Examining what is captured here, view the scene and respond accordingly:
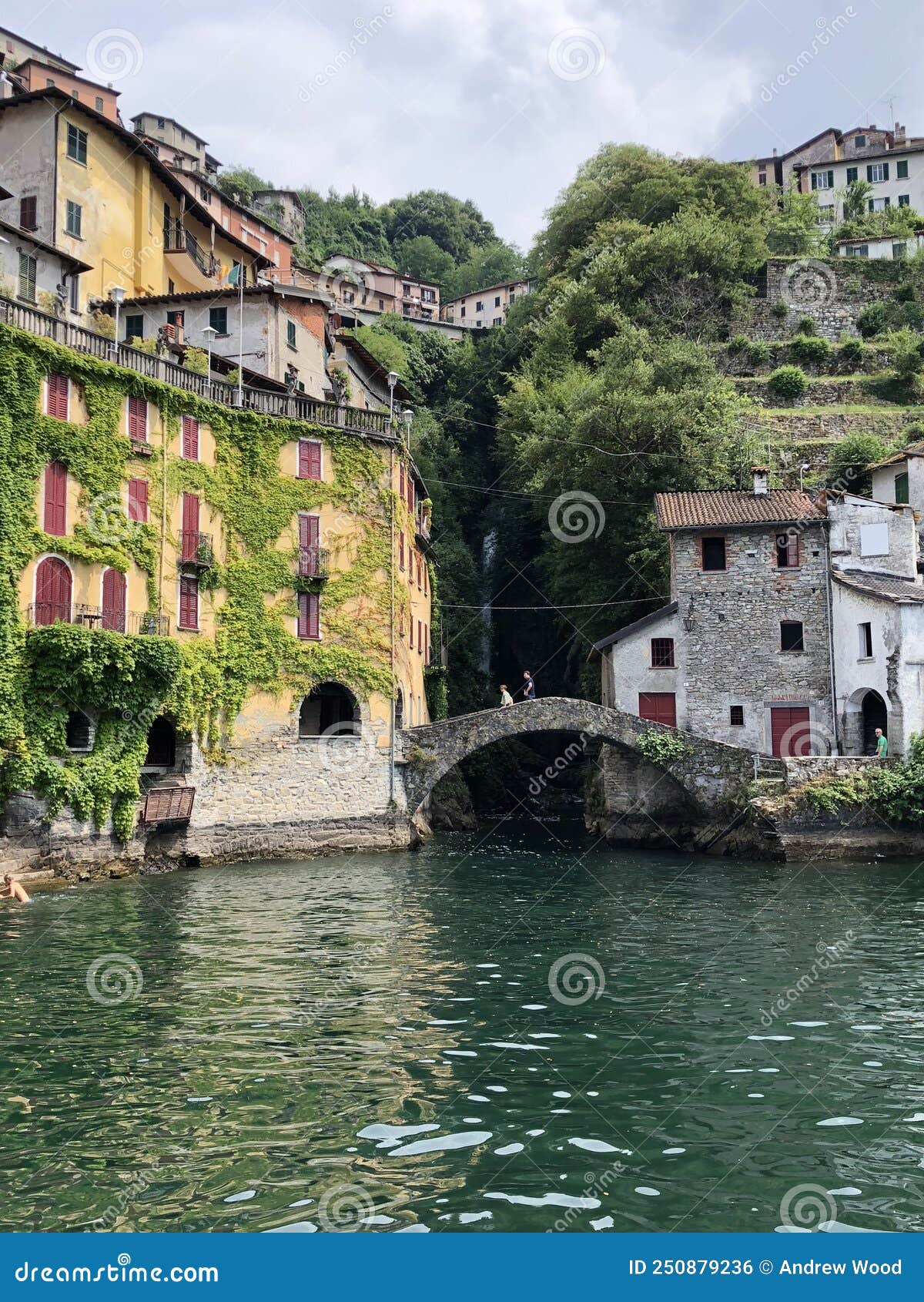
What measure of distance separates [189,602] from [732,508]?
62.5 ft

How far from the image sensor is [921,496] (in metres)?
43.3

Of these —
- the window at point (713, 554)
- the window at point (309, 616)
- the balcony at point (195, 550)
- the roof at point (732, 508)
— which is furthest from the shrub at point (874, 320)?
the balcony at point (195, 550)

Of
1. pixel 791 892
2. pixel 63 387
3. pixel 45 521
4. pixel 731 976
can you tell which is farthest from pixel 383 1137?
pixel 63 387

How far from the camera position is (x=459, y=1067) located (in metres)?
12.1

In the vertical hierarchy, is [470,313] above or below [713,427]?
above

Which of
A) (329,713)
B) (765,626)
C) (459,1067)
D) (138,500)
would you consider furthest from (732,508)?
(459,1067)

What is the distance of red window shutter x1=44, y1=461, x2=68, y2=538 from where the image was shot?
28781mm

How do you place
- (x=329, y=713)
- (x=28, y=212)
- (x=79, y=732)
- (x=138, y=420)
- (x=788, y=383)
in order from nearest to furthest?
(x=79, y=732)
(x=138, y=420)
(x=329, y=713)
(x=28, y=212)
(x=788, y=383)

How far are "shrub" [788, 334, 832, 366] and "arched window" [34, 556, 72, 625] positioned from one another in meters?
50.6

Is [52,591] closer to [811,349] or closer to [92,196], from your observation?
[92,196]

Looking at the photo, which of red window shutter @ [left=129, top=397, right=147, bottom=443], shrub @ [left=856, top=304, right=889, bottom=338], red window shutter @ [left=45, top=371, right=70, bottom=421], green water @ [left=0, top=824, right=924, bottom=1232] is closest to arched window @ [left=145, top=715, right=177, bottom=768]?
red window shutter @ [left=129, top=397, right=147, bottom=443]

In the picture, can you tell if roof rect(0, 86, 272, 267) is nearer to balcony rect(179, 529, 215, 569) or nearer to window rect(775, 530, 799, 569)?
balcony rect(179, 529, 215, 569)

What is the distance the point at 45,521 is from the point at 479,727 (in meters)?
14.7
